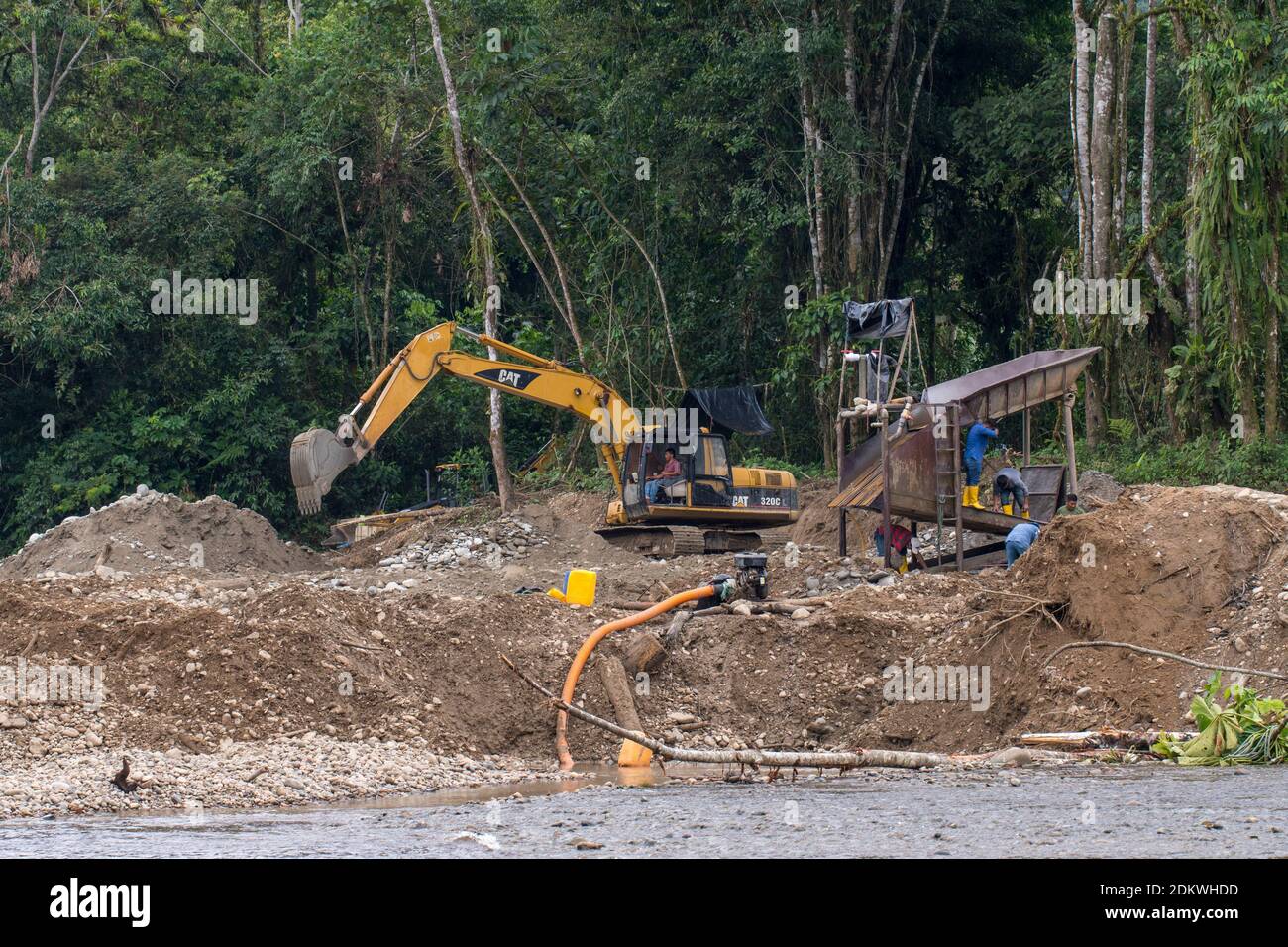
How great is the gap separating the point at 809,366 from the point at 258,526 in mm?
11603

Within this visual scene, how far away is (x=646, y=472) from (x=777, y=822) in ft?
48.4

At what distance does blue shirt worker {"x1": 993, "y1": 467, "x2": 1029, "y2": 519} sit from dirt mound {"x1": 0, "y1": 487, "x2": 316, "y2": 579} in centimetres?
1151

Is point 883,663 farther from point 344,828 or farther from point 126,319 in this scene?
point 126,319

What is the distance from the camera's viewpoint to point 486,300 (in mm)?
28062

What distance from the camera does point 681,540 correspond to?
22.7 m

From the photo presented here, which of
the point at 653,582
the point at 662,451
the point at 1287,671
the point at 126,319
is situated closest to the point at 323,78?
the point at 126,319

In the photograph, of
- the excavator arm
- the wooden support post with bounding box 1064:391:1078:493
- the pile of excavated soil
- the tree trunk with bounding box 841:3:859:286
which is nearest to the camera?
the pile of excavated soil

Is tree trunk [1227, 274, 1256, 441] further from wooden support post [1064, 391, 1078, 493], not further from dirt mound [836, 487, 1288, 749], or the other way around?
dirt mound [836, 487, 1288, 749]

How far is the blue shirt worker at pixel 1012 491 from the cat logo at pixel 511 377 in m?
7.35

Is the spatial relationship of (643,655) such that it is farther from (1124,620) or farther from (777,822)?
(777,822)

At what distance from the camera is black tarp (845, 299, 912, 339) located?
2109 centimetres

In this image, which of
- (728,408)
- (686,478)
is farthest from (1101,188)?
(686,478)

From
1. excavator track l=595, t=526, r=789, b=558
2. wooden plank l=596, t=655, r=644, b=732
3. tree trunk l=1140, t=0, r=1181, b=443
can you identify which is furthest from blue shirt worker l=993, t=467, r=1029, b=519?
wooden plank l=596, t=655, r=644, b=732

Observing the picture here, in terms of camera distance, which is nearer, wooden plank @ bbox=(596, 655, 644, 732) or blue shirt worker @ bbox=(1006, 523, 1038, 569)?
wooden plank @ bbox=(596, 655, 644, 732)
